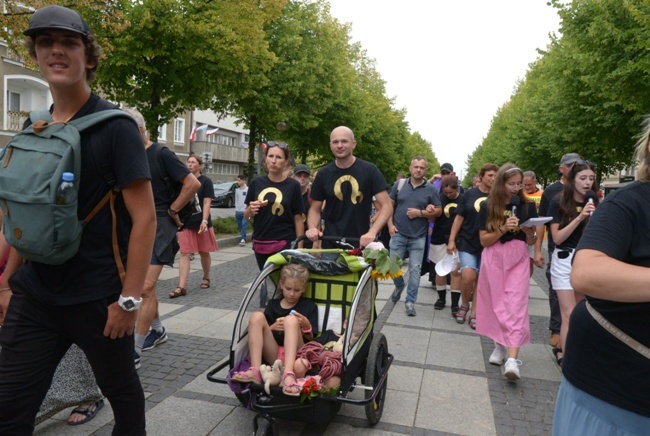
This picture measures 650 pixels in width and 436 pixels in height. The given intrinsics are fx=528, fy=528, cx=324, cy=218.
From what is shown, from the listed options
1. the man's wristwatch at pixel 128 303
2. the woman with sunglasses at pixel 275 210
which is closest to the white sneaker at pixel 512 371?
the woman with sunglasses at pixel 275 210

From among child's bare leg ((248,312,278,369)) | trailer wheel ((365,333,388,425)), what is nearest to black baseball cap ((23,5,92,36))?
child's bare leg ((248,312,278,369))

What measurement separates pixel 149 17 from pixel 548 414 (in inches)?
418

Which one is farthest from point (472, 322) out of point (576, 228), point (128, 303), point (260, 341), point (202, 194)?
point (128, 303)

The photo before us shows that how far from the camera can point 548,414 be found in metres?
3.96

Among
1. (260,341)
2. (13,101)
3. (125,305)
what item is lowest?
(260,341)

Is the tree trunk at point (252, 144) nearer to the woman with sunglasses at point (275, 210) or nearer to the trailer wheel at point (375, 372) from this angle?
the woman with sunglasses at point (275, 210)

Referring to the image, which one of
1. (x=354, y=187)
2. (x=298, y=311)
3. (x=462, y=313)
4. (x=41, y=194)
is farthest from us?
(x=462, y=313)

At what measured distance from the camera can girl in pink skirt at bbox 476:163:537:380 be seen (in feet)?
15.7

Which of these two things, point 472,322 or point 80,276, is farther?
point 472,322

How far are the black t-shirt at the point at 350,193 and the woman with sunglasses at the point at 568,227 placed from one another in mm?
1663

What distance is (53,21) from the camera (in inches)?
76.9

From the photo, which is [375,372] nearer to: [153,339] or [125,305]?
[125,305]

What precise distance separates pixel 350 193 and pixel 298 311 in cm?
157

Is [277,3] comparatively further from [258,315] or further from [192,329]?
[258,315]
